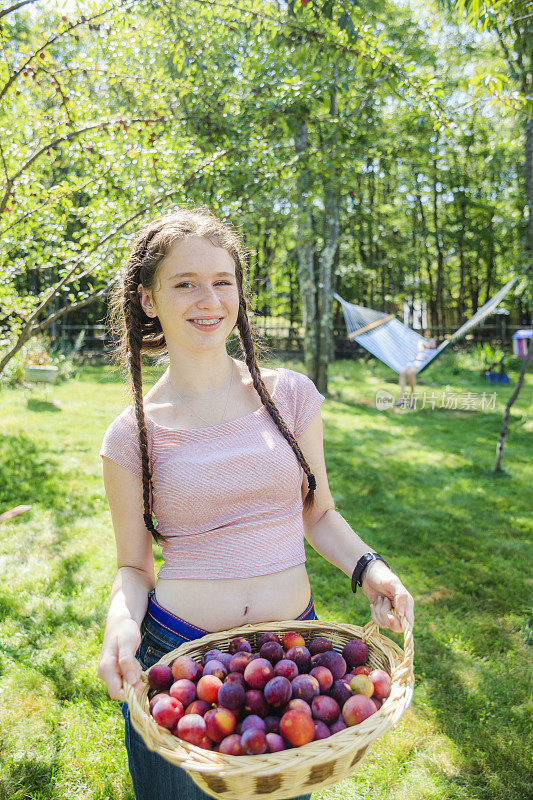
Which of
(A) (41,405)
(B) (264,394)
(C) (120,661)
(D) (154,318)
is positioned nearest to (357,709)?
(C) (120,661)

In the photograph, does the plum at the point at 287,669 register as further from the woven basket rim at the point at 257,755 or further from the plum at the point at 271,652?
the woven basket rim at the point at 257,755

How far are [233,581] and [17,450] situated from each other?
4.87 metres

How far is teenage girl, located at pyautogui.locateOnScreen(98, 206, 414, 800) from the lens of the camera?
1.15 metres

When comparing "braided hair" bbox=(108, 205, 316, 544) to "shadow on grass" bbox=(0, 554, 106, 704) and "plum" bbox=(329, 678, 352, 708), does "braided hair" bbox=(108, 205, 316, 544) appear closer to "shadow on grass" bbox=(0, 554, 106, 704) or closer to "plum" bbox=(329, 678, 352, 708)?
"plum" bbox=(329, 678, 352, 708)

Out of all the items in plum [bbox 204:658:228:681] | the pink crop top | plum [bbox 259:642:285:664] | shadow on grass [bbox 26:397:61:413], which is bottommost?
shadow on grass [bbox 26:397:61:413]

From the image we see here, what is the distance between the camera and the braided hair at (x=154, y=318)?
1216 mm

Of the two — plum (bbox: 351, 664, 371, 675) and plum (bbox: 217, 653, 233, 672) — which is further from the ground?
plum (bbox: 217, 653, 233, 672)

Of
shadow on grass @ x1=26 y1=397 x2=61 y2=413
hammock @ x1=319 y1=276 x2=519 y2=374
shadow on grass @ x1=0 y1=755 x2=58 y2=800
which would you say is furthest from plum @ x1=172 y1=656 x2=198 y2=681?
hammock @ x1=319 y1=276 x2=519 y2=374

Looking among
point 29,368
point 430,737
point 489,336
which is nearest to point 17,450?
point 29,368

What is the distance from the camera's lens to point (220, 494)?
1.15 meters

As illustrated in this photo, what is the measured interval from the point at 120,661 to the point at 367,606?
88.7 inches

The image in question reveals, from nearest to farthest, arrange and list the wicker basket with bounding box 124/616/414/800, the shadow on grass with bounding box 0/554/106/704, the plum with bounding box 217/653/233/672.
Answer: the wicker basket with bounding box 124/616/414/800
the plum with bounding box 217/653/233/672
the shadow on grass with bounding box 0/554/106/704

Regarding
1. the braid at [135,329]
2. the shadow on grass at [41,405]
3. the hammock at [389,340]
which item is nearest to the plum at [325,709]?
the braid at [135,329]

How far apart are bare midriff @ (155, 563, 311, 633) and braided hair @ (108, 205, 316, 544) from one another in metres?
0.12
